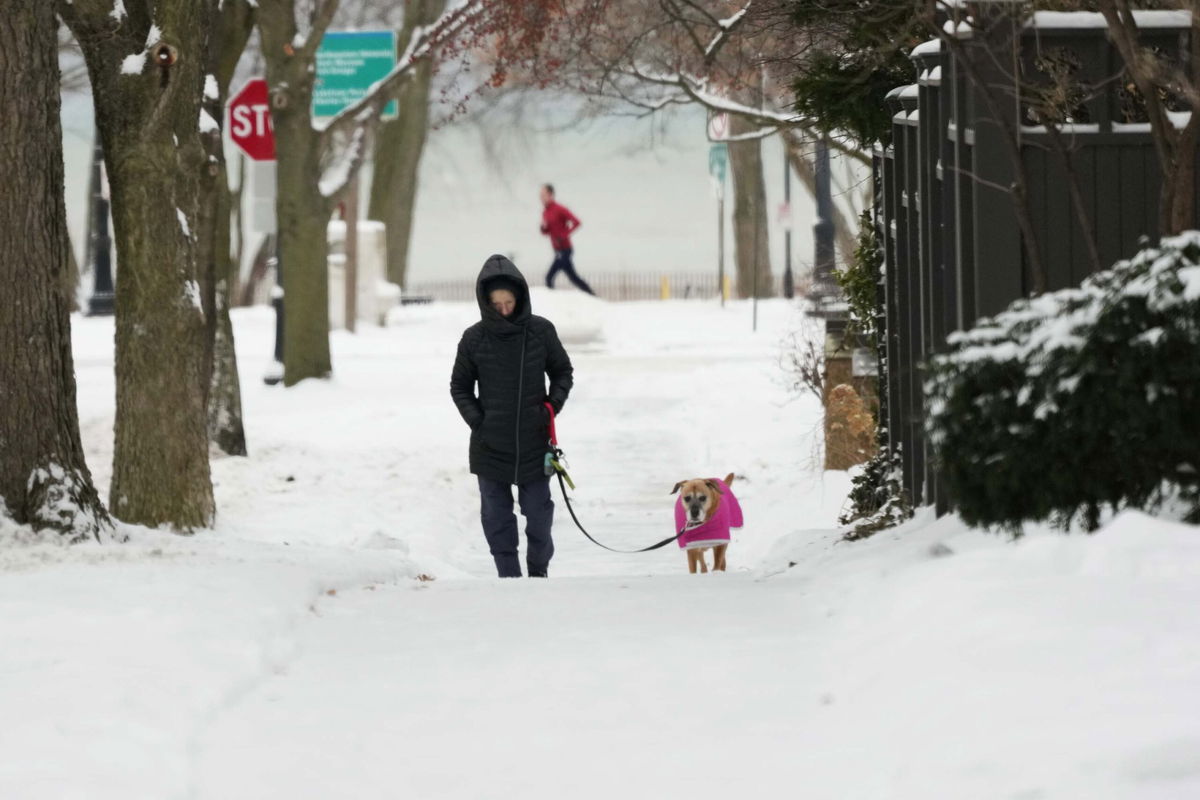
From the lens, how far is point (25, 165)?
29.6 ft

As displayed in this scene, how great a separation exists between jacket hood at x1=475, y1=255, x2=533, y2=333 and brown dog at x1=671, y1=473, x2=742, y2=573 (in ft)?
5.52

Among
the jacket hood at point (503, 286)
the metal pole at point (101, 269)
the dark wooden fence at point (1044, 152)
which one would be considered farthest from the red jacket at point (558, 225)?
the dark wooden fence at point (1044, 152)

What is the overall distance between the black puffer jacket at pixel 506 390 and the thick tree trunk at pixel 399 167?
28.3 m

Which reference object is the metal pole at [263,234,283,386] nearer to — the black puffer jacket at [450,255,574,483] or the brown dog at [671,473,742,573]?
the brown dog at [671,473,742,573]

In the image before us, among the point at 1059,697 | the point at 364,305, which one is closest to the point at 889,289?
the point at 1059,697

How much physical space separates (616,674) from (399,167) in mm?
36092

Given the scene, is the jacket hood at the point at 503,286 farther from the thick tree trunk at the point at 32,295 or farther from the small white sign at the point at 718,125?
the small white sign at the point at 718,125

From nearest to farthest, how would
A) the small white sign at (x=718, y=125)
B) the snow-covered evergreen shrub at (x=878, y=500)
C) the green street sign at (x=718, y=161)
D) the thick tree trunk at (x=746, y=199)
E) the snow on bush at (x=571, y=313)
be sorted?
the snow-covered evergreen shrub at (x=878, y=500) < the small white sign at (x=718, y=125) < the snow on bush at (x=571, y=313) < the green street sign at (x=718, y=161) < the thick tree trunk at (x=746, y=199)

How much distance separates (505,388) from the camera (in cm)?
999

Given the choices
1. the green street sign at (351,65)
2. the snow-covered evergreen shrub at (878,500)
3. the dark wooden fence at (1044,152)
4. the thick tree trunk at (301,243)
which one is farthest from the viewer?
the green street sign at (351,65)

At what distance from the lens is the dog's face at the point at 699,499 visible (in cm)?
1102

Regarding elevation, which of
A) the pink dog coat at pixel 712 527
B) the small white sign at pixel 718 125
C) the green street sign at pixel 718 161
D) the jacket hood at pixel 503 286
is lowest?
the pink dog coat at pixel 712 527

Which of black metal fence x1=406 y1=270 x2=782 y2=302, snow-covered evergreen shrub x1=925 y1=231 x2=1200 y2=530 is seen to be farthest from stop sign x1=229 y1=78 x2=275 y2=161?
black metal fence x1=406 y1=270 x2=782 y2=302

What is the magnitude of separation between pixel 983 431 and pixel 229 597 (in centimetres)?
320
